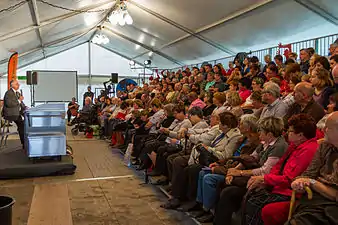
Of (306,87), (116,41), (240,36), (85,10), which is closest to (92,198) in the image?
(306,87)

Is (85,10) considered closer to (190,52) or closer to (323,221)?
(190,52)

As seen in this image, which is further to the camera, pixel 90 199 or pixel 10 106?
pixel 10 106

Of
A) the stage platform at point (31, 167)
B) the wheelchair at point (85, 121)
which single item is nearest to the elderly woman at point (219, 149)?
the stage platform at point (31, 167)

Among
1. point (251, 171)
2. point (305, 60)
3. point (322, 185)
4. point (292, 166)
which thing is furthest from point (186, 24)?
point (322, 185)

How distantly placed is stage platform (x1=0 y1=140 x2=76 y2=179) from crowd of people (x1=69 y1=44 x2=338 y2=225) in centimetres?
108

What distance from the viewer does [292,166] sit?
7.98 feet

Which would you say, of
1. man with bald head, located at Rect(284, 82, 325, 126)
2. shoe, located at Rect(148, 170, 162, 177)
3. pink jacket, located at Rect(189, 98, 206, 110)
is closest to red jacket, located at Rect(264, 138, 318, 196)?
man with bald head, located at Rect(284, 82, 325, 126)

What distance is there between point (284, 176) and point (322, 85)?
1.50 metres

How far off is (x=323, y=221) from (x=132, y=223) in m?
1.93

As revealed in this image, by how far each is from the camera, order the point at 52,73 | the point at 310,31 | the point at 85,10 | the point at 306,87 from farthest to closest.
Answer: the point at 52,73, the point at 85,10, the point at 310,31, the point at 306,87

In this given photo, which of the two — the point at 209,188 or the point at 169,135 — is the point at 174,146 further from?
the point at 209,188

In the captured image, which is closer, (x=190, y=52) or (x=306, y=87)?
(x=306, y=87)

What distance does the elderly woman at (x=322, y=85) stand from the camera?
344cm

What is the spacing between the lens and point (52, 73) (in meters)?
15.6
